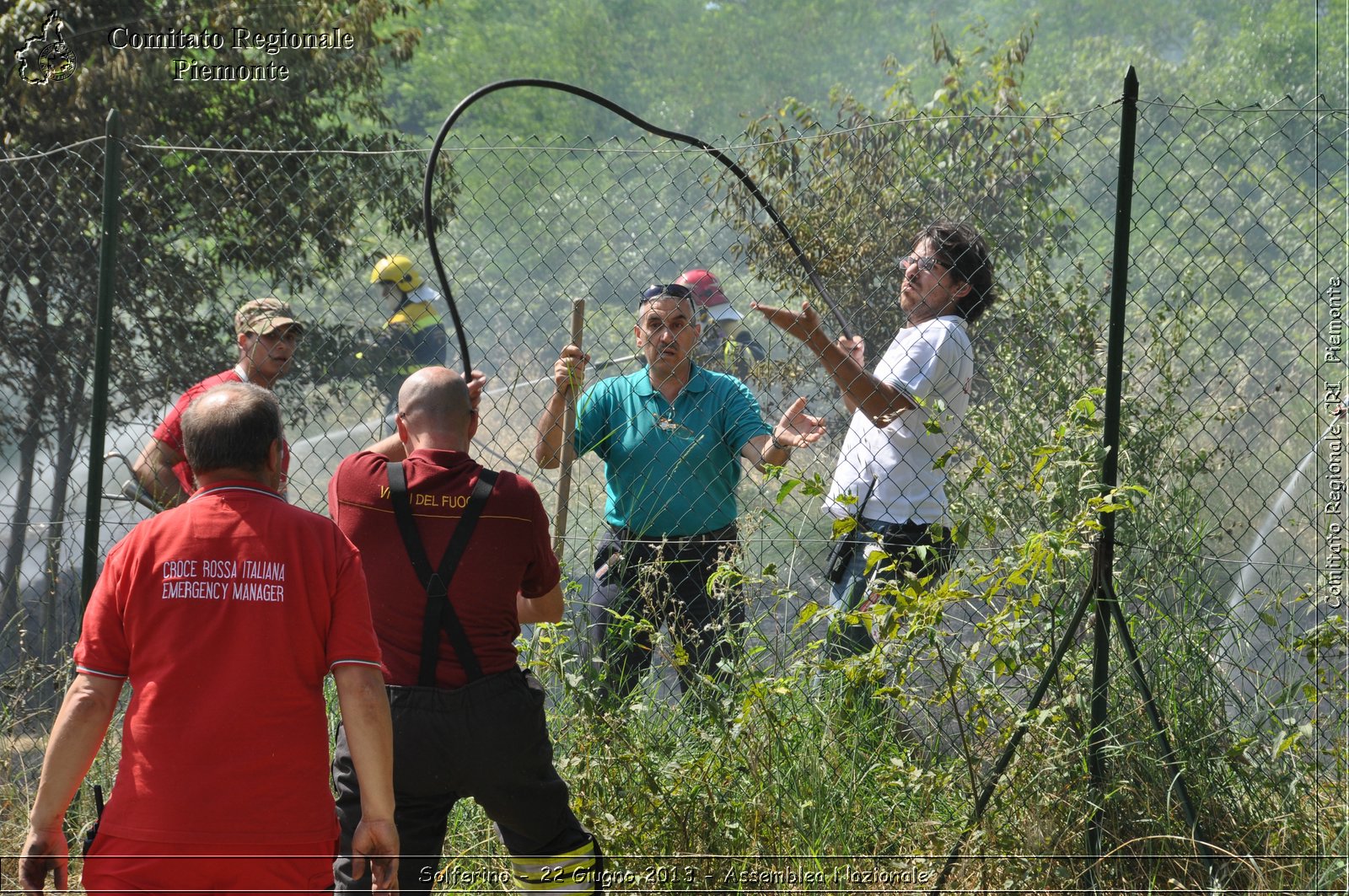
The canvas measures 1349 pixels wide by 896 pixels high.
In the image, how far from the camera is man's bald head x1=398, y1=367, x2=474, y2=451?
107 inches

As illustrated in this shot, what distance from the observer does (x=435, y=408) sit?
2717mm

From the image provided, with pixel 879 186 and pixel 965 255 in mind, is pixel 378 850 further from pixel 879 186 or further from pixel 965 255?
pixel 879 186

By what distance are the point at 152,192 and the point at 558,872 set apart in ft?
18.5

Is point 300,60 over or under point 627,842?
over

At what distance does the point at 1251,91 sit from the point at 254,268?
104 feet

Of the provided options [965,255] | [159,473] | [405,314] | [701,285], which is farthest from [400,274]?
[965,255]

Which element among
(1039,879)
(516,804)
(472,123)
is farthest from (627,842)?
(472,123)

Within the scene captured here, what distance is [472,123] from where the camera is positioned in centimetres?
4022

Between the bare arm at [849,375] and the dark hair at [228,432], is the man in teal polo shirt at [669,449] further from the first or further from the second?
the dark hair at [228,432]

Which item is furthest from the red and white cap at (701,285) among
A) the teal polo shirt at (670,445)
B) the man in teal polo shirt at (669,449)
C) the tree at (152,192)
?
the tree at (152,192)

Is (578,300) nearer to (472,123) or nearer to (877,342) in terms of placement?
(877,342)

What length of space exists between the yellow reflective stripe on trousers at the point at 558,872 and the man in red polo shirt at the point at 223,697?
1.92 ft

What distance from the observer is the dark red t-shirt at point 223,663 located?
2076 millimetres

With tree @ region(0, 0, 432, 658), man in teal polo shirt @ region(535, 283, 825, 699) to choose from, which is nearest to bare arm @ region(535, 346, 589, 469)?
man in teal polo shirt @ region(535, 283, 825, 699)
